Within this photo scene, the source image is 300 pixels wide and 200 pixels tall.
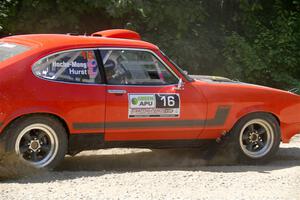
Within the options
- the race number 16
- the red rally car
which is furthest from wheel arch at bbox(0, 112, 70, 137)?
the race number 16

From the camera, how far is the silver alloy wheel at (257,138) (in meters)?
8.10

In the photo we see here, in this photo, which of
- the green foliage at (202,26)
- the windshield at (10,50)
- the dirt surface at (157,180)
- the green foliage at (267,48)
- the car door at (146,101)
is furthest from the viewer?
the green foliage at (267,48)

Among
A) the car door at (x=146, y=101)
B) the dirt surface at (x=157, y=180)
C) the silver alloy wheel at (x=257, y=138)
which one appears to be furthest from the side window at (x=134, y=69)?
the silver alloy wheel at (x=257, y=138)

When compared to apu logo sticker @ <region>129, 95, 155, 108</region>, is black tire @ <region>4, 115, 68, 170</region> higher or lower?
lower

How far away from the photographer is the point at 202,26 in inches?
532

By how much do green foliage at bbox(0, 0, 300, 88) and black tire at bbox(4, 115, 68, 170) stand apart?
5.24 metres

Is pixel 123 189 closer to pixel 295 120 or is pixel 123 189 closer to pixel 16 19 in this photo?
pixel 295 120

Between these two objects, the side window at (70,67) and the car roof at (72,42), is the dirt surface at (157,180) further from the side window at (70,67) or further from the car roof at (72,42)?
the car roof at (72,42)

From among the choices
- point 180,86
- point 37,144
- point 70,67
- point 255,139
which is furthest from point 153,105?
point 255,139

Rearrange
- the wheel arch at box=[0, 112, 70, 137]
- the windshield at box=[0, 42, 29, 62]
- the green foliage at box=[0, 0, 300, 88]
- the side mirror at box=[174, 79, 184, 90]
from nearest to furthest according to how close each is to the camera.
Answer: the wheel arch at box=[0, 112, 70, 137] → the windshield at box=[0, 42, 29, 62] → the side mirror at box=[174, 79, 184, 90] → the green foliage at box=[0, 0, 300, 88]

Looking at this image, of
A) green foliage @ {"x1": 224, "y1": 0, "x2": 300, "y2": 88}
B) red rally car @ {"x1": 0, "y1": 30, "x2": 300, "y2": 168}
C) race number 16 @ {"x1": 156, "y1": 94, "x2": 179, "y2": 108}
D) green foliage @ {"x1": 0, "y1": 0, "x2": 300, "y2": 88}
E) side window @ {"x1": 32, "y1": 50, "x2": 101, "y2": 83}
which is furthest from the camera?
green foliage @ {"x1": 224, "y1": 0, "x2": 300, "y2": 88}

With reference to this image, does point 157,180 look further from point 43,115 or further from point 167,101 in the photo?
point 43,115

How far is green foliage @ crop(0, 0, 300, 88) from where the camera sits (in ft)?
40.4

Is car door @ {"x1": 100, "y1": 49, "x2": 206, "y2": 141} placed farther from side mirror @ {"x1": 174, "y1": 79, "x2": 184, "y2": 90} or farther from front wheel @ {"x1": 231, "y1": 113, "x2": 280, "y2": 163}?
front wheel @ {"x1": 231, "y1": 113, "x2": 280, "y2": 163}
